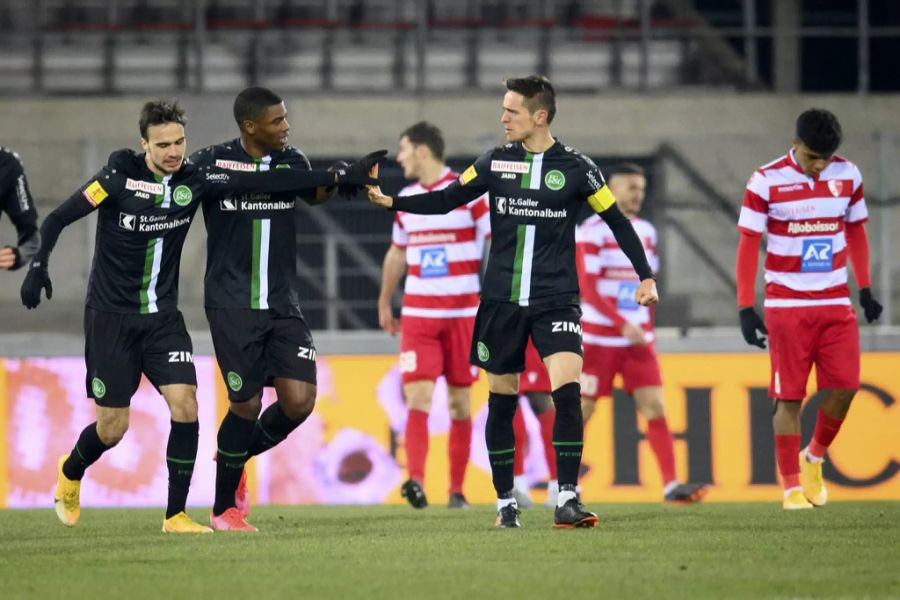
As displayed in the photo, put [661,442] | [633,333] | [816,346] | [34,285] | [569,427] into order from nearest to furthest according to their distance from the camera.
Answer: [34,285], [569,427], [816,346], [633,333], [661,442]

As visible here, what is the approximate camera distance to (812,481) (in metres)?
9.48

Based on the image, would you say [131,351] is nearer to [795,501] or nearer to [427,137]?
[427,137]

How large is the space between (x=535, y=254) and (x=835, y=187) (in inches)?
83.6

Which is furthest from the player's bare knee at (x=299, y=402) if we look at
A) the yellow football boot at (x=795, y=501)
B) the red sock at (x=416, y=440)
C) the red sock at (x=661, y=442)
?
the red sock at (x=661, y=442)

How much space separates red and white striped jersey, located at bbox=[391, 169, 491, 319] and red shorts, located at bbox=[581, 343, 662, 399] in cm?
94

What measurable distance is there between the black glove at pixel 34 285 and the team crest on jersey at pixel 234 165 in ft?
3.21

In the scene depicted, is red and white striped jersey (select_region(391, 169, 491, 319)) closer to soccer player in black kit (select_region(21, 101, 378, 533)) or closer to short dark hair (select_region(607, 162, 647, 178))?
short dark hair (select_region(607, 162, 647, 178))

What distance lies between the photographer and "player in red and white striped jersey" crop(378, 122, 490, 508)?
10422mm

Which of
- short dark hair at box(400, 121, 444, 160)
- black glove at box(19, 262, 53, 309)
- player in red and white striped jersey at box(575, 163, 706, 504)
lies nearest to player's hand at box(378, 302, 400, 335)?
short dark hair at box(400, 121, 444, 160)

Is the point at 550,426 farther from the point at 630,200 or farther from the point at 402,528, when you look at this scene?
the point at 402,528

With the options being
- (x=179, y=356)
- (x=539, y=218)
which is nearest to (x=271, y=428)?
(x=179, y=356)

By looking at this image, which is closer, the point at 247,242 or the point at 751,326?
the point at 247,242

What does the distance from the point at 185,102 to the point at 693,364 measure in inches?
297

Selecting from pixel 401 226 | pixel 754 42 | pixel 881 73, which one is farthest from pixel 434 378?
pixel 881 73
